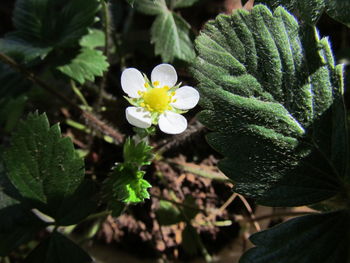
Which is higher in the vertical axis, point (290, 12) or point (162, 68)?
point (290, 12)

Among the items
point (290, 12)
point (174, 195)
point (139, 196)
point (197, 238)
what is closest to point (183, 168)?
point (174, 195)

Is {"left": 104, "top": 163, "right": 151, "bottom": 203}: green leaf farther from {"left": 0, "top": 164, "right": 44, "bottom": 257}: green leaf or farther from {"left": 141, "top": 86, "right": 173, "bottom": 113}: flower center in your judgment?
{"left": 0, "top": 164, "right": 44, "bottom": 257}: green leaf

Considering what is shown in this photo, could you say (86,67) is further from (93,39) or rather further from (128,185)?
(128,185)

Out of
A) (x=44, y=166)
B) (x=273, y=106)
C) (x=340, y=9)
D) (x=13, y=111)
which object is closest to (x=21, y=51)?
Result: (x=13, y=111)

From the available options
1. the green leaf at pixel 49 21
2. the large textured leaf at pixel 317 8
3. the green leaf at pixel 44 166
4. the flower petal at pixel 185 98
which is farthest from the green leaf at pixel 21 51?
the large textured leaf at pixel 317 8

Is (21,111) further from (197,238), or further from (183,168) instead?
(197,238)

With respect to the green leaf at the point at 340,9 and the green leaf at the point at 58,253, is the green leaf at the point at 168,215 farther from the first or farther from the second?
the green leaf at the point at 340,9

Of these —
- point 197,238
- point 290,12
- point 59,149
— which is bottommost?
point 197,238

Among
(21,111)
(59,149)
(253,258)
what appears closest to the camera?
(253,258)
